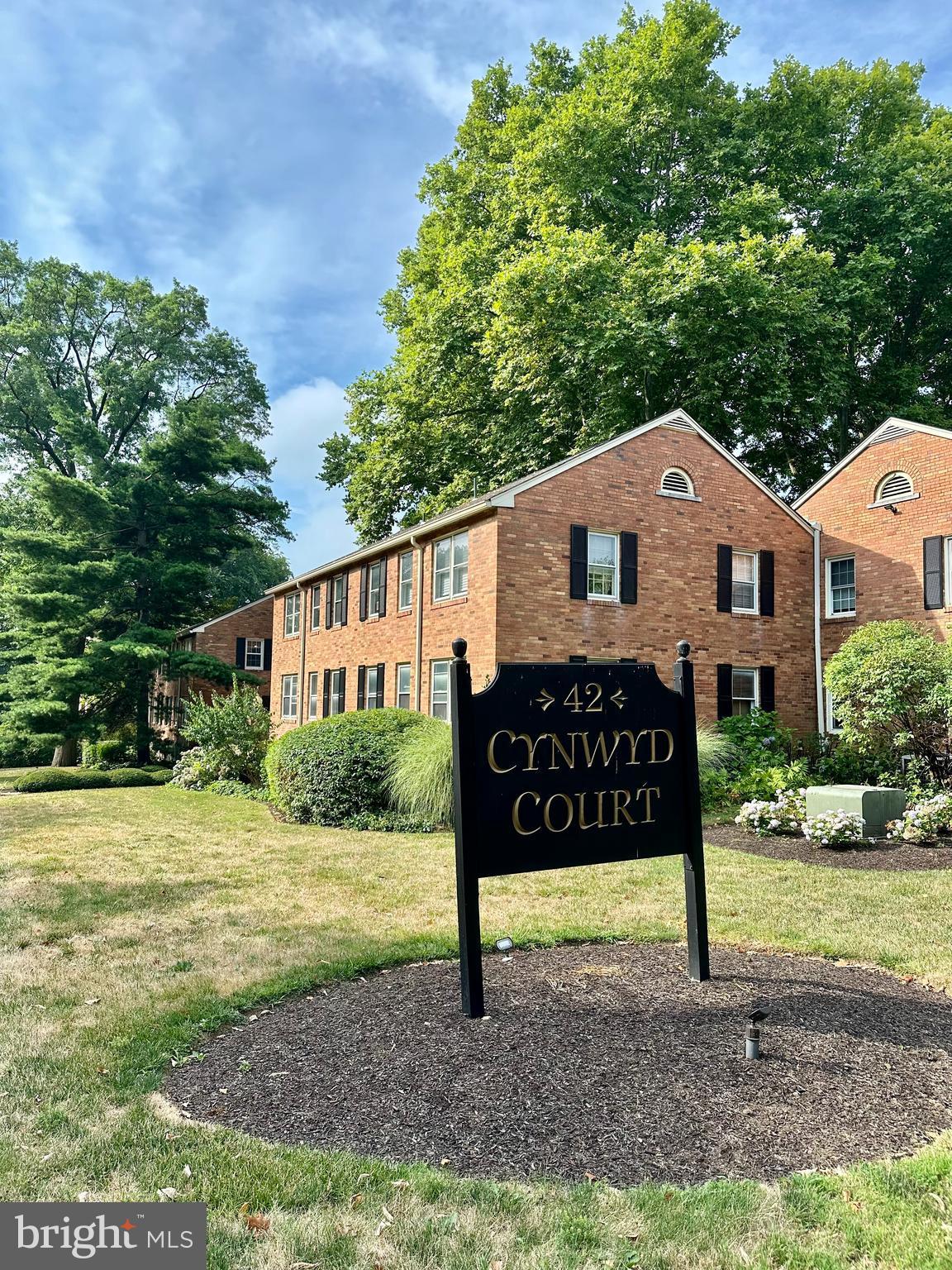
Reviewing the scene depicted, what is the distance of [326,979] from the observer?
5574 mm

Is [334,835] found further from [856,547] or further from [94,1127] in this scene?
[856,547]

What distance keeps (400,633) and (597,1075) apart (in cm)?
1598

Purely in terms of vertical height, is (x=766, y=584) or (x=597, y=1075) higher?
(x=766, y=584)

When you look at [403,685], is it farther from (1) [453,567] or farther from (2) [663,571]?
(2) [663,571]

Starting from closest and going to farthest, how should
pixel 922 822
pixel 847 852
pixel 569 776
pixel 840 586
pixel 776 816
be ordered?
1. pixel 569 776
2. pixel 847 852
3. pixel 922 822
4. pixel 776 816
5. pixel 840 586

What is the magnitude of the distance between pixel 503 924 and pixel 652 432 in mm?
13165

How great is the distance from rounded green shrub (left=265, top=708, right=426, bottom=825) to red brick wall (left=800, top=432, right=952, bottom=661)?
10739 mm

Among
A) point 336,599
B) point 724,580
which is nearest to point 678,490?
point 724,580

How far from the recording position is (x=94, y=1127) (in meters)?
3.36

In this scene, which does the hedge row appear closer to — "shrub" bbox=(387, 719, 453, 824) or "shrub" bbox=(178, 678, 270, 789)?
"shrub" bbox=(178, 678, 270, 789)

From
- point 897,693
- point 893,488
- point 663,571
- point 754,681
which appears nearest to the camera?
point 897,693

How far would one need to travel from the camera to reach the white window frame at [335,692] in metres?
23.1

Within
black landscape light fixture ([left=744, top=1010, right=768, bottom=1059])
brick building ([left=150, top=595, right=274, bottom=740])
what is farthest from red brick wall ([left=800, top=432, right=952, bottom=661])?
brick building ([left=150, top=595, right=274, bottom=740])

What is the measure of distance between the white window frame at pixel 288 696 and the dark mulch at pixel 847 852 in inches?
694
